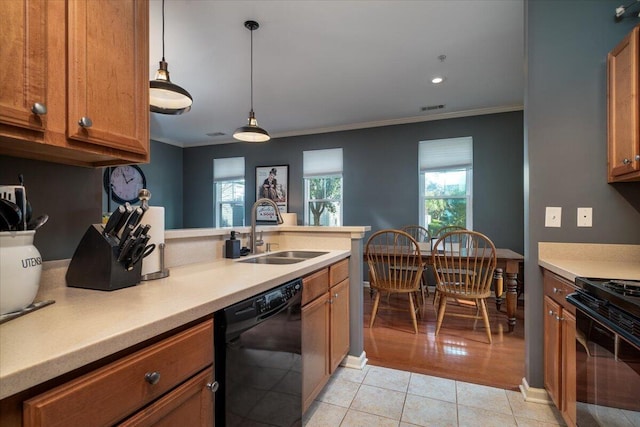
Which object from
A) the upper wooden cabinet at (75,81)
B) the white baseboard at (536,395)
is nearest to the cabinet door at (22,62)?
the upper wooden cabinet at (75,81)

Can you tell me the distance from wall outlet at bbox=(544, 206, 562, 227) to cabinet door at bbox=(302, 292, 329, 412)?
146cm

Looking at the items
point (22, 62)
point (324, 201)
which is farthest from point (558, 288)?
point (324, 201)

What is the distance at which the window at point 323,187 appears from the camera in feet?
17.3

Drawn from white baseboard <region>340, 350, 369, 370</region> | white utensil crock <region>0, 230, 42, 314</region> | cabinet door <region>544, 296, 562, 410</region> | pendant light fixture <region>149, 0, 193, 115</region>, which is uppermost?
pendant light fixture <region>149, 0, 193, 115</region>

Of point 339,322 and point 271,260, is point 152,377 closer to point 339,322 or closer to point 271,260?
point 271,260

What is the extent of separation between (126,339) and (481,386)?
226 centimetres

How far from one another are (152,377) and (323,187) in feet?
15.7

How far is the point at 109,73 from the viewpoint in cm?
98

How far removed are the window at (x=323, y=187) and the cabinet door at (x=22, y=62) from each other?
14.8 feet

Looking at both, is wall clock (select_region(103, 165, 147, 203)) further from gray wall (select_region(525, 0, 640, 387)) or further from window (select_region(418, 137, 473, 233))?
gray wall (select_region(525, 0, 640, 387))

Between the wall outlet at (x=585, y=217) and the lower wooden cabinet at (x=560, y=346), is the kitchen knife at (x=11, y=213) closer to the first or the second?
the lower wooden cabinet at (x=560, y=346)

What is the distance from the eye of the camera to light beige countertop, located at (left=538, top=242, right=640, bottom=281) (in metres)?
1.48

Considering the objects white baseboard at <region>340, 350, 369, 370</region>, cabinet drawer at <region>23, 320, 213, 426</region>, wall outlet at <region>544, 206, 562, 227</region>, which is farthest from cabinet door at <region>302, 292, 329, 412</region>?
wall outlet at <region>544, 206, 562, 227</region>

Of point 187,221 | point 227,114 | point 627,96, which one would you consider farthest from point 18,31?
point 187,221
